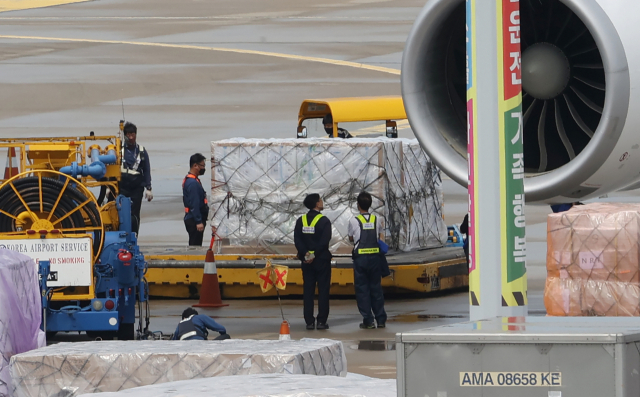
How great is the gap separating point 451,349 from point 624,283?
5.22m

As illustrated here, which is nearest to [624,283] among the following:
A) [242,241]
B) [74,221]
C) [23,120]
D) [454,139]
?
[454,139]

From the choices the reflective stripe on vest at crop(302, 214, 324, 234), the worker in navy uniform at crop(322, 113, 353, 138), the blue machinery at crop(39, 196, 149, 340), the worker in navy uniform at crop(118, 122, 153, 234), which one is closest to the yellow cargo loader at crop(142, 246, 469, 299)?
the reflective stripe on vest at crop(302, 214, 324, 234)

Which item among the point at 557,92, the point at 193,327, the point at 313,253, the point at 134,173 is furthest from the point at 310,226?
the point at 557,92

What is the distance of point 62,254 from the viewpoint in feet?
38.3

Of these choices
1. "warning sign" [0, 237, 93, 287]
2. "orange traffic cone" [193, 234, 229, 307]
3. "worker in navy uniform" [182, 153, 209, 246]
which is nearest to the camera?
"warning sign" [0, 237, 93, 287]

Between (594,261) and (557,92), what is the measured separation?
363 cm

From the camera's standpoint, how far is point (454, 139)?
21.6 feet

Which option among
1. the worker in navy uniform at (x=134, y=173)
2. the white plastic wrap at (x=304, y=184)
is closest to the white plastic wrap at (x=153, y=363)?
the white plastic wrap at (x=304, y=184)

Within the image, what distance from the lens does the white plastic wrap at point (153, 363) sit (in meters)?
7.70

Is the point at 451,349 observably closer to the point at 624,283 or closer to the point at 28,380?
the point at 28,380

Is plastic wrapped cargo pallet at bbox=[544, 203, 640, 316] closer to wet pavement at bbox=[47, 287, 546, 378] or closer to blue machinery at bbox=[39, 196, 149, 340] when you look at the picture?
wet pavement at bbox=[47, 287, 546, 378]

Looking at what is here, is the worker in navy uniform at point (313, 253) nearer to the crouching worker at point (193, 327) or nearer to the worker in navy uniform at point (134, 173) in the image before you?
the crouching worker at point (193, 327)

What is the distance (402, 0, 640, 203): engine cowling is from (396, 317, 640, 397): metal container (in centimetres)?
129

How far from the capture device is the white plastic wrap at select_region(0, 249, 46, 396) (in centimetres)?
932
